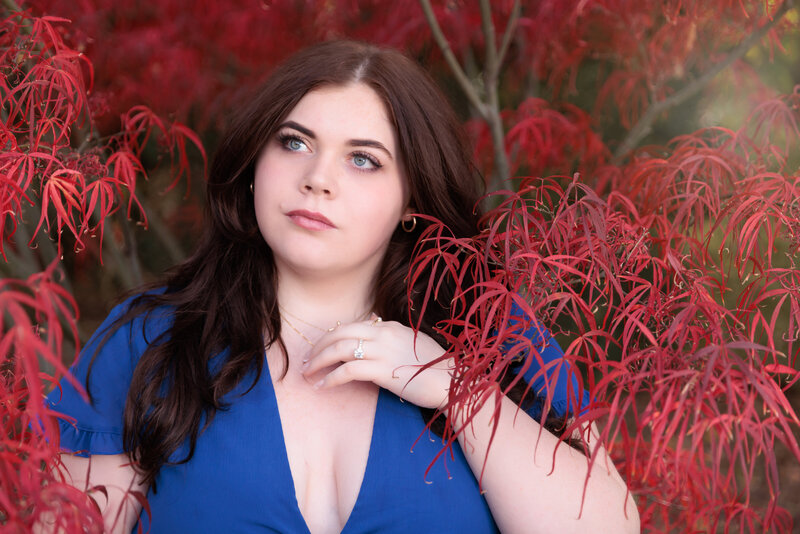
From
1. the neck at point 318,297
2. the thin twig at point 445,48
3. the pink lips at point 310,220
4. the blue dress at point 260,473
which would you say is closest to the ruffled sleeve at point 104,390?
the blue dress at point 260,473

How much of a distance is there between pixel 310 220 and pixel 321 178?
71 millimetres

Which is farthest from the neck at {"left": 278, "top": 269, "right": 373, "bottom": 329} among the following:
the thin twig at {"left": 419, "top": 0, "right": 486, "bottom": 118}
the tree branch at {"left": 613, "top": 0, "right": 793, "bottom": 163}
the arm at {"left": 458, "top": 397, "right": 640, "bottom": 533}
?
the tree branch at {"left": 613, "top": 0, "right": 793, "bottom": 163}

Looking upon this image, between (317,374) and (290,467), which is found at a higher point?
(317,374)

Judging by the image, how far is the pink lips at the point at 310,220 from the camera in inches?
51.5

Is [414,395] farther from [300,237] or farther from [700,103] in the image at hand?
[700,103]

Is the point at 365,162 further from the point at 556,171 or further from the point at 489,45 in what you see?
the point at 556,171

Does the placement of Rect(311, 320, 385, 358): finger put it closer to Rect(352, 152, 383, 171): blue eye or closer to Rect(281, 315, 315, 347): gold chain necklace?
Rect(281, 315, 315, 347): gold chain necklace

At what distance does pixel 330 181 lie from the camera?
1307 mm

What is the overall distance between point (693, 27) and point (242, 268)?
4.57 feet

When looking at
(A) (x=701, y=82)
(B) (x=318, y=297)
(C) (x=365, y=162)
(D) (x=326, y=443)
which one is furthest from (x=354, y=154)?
(A) (x=701, y=82)

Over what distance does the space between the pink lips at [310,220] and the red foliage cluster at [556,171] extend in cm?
19

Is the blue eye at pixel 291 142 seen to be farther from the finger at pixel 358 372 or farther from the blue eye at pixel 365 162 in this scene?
the finger at pixel 358 372

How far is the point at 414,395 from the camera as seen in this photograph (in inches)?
49.5

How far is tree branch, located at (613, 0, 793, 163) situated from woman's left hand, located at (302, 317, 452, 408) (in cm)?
91
